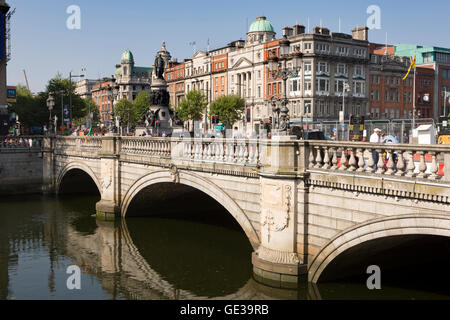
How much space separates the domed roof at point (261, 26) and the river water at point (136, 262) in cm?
5792

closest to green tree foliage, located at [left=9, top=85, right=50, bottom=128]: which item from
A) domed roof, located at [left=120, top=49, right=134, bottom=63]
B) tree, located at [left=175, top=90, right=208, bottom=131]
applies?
tree, located at [left=175, top=90, right=208, bottom=131]

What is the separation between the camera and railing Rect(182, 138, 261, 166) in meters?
17.4

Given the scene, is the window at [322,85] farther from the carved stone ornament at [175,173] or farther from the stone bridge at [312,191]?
the carved stone ornament at [175,173]

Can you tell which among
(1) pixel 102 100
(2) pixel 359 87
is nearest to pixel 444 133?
(2) pixel 359 87

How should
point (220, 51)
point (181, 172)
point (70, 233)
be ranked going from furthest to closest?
point (220, 51) → point (70, 233) → point (181, 172)

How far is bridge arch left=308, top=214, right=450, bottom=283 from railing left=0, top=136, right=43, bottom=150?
31827 millimetres

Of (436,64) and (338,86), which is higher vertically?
(436,64)

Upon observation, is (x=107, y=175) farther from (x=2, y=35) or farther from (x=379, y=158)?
(x=2, y=35)

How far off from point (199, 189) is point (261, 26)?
65.6 meters

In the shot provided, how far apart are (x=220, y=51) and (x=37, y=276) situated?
7481 centimetres

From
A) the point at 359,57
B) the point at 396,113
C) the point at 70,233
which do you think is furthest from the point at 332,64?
the point at 70,233

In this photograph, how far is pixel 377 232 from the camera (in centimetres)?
1302
